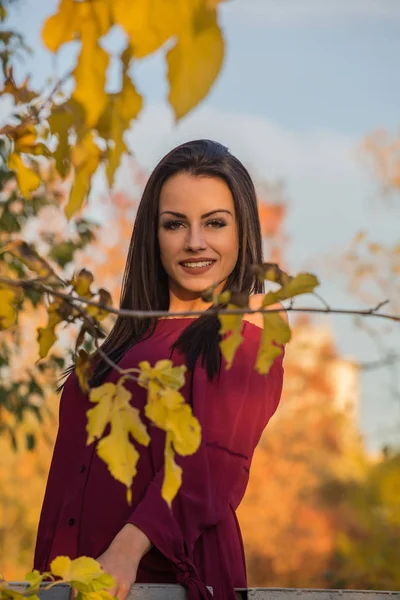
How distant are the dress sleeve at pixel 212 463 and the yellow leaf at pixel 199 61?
110 cm

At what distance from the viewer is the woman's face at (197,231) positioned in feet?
7.07

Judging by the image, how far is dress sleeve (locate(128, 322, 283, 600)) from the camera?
180cm

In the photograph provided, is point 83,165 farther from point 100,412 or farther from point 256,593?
point 256,593

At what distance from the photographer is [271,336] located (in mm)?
1202

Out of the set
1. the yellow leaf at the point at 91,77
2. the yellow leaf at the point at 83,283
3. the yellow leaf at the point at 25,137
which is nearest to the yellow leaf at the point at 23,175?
the yellow leaf at the point at 25,137

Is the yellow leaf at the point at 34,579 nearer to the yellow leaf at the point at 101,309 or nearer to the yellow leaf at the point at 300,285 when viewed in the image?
the yellow leaf at the point at 101,309

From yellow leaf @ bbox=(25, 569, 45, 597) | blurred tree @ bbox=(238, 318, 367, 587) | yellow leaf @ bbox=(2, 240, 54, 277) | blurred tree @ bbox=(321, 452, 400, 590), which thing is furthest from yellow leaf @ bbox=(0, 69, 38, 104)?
blurred tree @ bbox=(238, 318, 367, 587)

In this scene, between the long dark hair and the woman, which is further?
the long dark hair

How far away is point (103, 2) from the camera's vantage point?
3.00 feet

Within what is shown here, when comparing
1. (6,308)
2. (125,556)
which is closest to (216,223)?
(125,556)

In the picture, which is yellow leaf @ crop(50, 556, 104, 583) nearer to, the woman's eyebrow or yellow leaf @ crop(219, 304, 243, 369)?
yellow leaf @ crop(219, 304, 243, 369)

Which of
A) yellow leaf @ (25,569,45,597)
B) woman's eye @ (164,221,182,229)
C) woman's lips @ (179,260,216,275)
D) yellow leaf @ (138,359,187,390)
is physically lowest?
yellow leaf @ (25,569,45,597)

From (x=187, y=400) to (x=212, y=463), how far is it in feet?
0.44

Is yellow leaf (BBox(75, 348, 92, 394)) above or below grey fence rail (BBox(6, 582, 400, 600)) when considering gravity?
above
